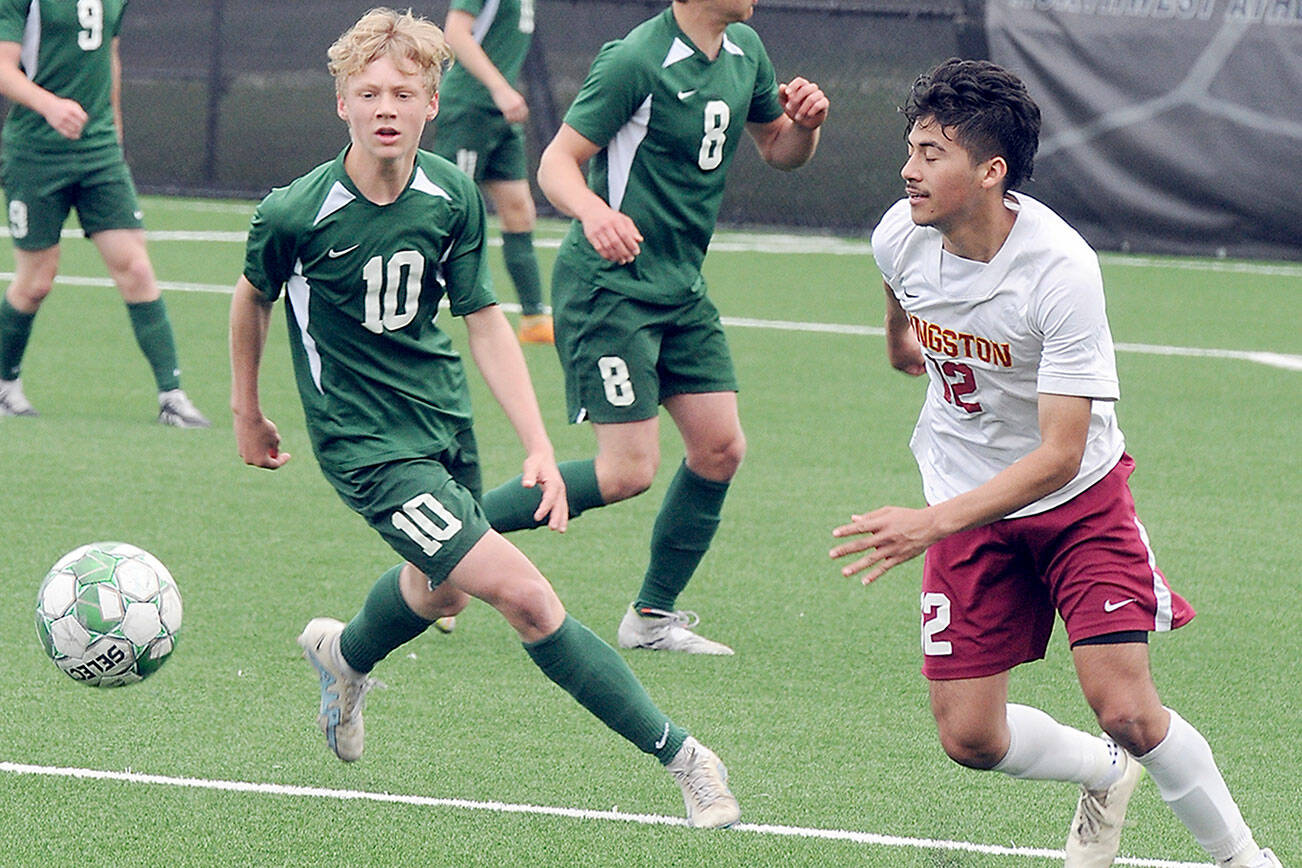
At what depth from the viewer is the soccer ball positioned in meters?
4.22

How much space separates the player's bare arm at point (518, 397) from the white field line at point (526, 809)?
2.06 feet

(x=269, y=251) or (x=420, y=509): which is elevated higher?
(x=269, y=251)

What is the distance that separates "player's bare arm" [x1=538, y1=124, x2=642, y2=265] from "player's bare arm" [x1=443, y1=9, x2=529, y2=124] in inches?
153

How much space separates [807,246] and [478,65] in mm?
6127

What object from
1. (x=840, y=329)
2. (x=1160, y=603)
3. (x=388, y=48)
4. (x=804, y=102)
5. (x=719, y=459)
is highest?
(x=388, y=48)

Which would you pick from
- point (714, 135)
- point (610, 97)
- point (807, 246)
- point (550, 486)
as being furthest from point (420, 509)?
point (807, 246)

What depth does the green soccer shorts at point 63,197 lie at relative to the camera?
782 centimetres

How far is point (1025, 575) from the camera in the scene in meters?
3.85

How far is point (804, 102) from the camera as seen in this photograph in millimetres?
5273

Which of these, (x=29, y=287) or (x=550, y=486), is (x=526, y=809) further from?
(x=29, y=287)

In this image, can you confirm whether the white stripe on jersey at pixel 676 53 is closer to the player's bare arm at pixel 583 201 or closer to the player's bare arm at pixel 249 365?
the player's bare arm at pixel 583 201

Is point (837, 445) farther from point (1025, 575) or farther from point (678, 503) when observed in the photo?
point (1025, 575)

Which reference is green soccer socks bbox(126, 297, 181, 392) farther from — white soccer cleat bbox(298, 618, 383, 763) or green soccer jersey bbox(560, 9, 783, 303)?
white soccer cleat bbox(298, 618, 383, 763)

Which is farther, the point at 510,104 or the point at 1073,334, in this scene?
the point at 510,104
